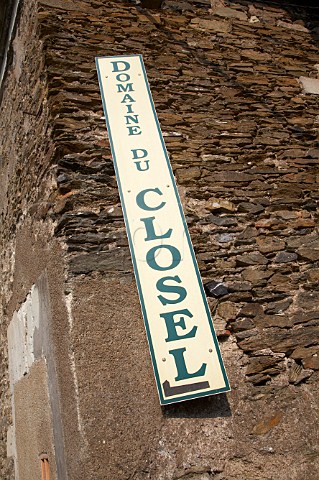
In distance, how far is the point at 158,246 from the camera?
2.54m

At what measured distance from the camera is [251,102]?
11.3 ft

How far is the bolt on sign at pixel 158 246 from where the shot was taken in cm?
225

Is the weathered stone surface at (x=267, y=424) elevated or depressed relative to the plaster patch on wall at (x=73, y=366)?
depressed

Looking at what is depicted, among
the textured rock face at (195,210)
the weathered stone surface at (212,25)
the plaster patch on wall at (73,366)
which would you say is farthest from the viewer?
the weathered stone surface at (212,25)

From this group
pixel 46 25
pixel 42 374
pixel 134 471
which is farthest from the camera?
pixel 46 25

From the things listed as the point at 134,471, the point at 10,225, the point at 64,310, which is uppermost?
the point at 10,225

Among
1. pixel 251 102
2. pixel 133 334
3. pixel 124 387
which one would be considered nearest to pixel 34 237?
pixel 133 334

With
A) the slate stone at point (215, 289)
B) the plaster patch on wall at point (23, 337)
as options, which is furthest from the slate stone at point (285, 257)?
the plaster patch on wall at point (23, 337)

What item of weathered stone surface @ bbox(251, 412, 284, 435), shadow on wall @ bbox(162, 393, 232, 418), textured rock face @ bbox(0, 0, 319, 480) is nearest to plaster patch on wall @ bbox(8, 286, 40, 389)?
textured rock face @ bbox(0, 0, 319, 480)

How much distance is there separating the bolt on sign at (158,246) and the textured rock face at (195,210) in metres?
0.09

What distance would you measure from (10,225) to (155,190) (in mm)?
1582

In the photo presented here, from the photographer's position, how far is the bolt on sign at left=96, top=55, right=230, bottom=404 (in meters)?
2.25

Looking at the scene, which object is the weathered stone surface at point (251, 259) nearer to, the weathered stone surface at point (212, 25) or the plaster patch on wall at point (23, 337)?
the plaster patch on wall at point (23, 337)

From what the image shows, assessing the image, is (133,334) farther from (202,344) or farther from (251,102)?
(251,102)
